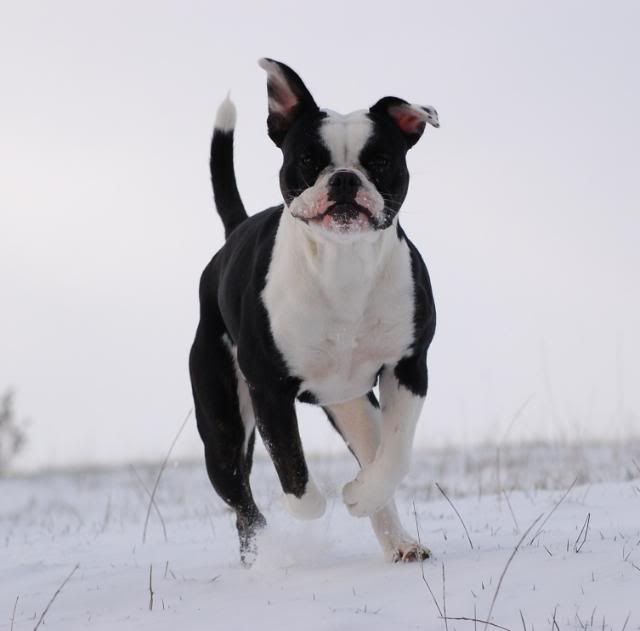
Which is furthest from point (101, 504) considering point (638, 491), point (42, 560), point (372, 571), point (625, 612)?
point (625, 612)

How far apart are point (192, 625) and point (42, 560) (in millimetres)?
2063

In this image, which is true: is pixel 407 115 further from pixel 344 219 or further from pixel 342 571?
pixel 342 571

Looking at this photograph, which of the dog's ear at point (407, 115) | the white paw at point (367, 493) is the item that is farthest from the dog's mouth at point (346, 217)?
the white paw at point (367, 493)

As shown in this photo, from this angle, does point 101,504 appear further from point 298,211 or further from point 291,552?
point 298,211

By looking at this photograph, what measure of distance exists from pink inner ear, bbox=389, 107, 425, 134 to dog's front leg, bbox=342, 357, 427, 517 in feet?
2.89

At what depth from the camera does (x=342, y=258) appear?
3.89 m

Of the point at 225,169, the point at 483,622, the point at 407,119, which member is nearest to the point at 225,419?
the point at 225,169

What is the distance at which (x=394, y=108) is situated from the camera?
4043 millimetres

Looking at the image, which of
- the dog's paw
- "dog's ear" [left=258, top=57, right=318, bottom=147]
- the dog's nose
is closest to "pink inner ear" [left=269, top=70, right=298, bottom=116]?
"dog's ear" [left=258, top=57, right=318, bottom=147]

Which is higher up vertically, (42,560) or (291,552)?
(291,552)

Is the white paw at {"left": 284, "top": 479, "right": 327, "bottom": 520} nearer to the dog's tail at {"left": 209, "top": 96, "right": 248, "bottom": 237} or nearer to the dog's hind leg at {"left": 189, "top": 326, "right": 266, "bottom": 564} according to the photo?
the dog's hind leg at {"left": 189, "top": 326, "right": 266, "bottom": 564}

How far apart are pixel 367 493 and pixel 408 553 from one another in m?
0.30

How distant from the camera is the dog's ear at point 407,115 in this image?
3.96 m

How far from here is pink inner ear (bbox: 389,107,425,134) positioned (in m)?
4.04
